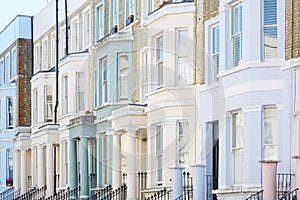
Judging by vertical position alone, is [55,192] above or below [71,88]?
below

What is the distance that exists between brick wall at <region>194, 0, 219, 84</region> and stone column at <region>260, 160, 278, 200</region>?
635 centimetres

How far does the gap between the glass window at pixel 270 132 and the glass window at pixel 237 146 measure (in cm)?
94

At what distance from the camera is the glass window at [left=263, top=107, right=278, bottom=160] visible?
21.5 metres

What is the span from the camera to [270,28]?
21.7 m

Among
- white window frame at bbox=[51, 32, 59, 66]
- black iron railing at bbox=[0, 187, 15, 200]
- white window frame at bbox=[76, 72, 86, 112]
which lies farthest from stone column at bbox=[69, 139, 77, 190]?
black iron railing at bbox=[0, 187, 15, 200]

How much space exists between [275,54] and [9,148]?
1161 inches

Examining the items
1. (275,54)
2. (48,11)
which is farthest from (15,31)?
(275,54)

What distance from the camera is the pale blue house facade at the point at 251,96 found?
21.3 m

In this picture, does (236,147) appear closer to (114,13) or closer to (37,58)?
(114,13)

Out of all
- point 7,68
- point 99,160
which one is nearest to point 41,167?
point 99,160

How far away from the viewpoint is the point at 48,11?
4284 centimetres

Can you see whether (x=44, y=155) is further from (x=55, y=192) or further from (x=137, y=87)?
(x=137, y=87)

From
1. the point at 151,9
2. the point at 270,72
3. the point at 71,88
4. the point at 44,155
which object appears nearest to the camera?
the point at 270,72

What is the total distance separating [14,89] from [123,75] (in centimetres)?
1774
